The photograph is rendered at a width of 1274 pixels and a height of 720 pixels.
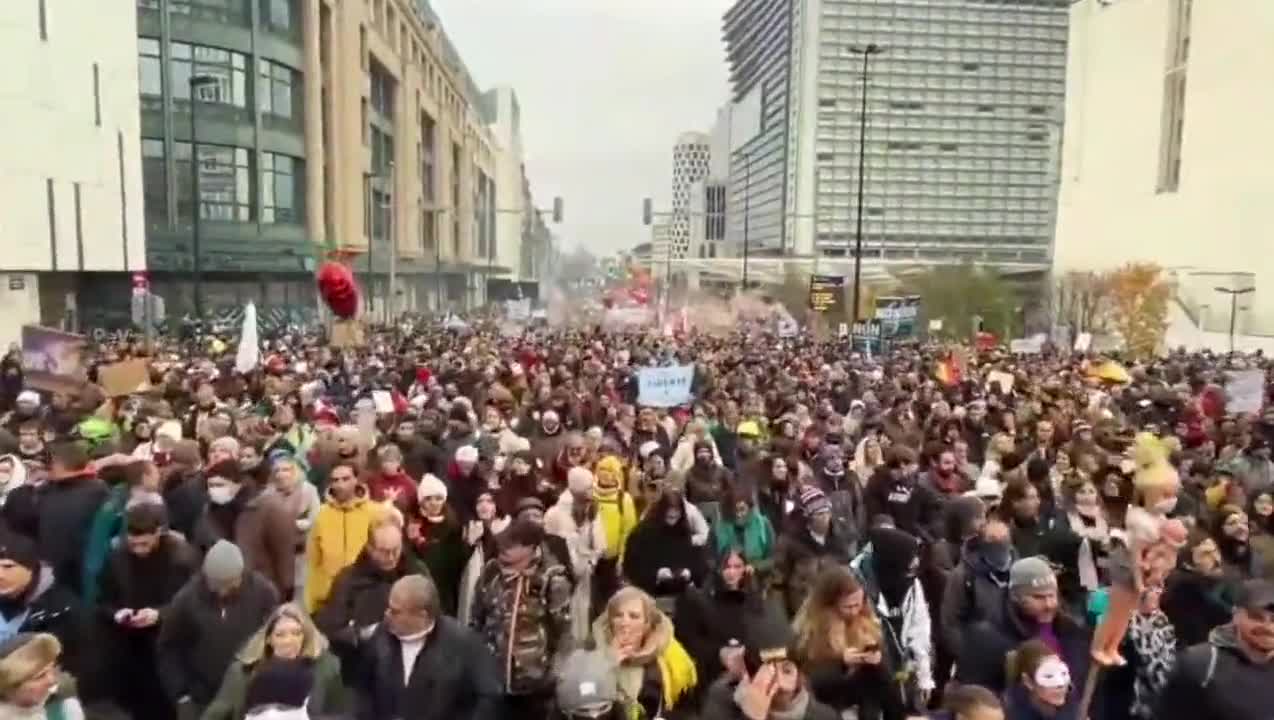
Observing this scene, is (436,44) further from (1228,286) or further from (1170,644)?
(1170,644)

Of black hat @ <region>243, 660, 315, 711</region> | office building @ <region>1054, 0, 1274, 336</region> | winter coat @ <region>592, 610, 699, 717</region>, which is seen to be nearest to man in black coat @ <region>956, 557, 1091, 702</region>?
winter coat @ <region>592, 610, 699, 717</region>

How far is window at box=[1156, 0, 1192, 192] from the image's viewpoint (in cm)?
6838

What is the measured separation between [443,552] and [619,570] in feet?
3.41

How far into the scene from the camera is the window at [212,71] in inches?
1657

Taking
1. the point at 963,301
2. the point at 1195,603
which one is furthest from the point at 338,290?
the point at 963,301

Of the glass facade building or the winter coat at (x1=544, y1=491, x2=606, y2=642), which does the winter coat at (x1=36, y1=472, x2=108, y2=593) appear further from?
the glass facade building

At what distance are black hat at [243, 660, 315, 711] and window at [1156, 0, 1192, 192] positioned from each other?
71.9 meters

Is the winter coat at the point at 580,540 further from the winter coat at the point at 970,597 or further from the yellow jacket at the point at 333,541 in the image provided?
the winter coat at the point at 970,597

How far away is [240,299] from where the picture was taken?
150 ft

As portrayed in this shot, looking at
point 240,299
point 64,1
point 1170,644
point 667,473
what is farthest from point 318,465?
point 240,299

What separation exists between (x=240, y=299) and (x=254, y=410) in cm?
3514

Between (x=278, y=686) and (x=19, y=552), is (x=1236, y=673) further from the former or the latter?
(x=19, y=552)

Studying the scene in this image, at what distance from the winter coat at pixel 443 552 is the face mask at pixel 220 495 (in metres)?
1.22

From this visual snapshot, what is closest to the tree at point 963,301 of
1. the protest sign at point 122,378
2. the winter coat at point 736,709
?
the protest sign at point 122,378
